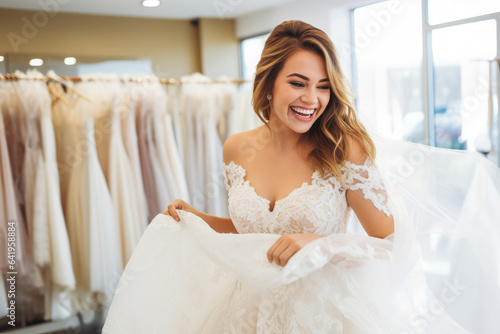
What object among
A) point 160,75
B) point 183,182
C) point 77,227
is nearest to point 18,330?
point 77,227

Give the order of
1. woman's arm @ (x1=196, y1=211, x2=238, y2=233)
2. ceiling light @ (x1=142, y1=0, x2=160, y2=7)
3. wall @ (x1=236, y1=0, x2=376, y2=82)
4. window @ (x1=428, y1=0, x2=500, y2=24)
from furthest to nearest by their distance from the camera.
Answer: ceiling light @ (x1=142, y1=0, x2=160, y2=7) → wall @ (x1=236, y1=0, x2=376, y2=82) → window @ (x1=428, y1=0, x2=500, y2=24) → woman's arm @ (x1=196, y1=211, x2=238, y2=233)

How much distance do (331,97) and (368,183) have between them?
33cm

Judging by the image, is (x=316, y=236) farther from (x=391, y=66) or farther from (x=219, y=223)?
(x=391, y=66)

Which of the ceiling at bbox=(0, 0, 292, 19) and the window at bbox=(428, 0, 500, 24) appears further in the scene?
the ceiling at bbox=(0, 0, 292, 19)

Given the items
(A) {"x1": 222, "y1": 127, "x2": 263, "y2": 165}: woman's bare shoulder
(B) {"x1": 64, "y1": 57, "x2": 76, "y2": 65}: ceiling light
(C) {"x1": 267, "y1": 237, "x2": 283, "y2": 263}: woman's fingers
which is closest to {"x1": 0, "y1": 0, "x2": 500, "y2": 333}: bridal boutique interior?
(B) {"x1": 64, "y1": 57, "x2": 76, "y2": 65}: ceiling light

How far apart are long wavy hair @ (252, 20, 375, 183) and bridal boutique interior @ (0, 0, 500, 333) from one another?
190 cm

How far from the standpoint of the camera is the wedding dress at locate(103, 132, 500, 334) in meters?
1.54

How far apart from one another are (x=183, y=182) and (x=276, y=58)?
207 centimetres

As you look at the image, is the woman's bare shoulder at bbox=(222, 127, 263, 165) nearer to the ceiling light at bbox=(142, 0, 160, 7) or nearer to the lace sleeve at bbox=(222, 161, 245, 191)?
the lace sleeve at bbox=(222, 161, 245, 191)

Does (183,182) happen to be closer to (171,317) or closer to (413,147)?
(171,317)

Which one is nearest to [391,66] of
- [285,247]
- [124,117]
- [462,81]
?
[462,81]

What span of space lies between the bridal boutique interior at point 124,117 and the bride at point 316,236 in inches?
65.8

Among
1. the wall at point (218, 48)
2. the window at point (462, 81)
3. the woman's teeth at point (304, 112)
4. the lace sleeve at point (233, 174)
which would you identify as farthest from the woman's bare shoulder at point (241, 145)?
the wall at point (218, 48)

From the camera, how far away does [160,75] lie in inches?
189
